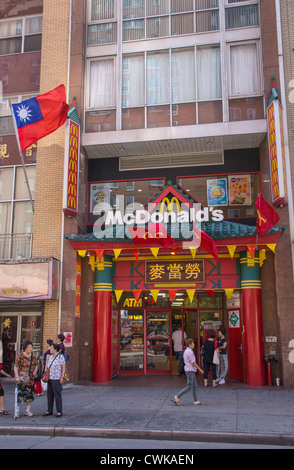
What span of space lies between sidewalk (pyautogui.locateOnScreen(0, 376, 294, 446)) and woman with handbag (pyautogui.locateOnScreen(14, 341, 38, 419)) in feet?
1.28

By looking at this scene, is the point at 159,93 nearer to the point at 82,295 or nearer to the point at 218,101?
the point at 218,101

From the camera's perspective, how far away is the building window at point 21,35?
16.9 m

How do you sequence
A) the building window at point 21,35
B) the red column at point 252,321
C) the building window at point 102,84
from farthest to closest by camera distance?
the building window at point 21,35 → the building window at point 102,84 → the red column at point 252,321

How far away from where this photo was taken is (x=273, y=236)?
12.7 m

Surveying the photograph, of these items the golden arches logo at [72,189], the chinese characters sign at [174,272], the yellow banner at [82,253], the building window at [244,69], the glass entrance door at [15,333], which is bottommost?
the glass entrance door at [15,333]

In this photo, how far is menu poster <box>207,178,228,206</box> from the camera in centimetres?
1504

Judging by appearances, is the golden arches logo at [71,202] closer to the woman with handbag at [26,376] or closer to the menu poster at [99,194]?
the menu poster at [99,194]

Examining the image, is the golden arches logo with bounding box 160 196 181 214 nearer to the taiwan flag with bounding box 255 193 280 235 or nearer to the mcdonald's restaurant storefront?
the mcdonald's restaurant storefront

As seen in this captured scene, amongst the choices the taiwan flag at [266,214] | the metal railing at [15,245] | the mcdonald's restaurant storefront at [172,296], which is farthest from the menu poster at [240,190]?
the metal railing at [15,245]

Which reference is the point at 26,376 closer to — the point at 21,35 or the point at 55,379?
the point at 55,379

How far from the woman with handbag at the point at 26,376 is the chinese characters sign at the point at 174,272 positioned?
558cm

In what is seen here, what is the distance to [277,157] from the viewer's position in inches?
509

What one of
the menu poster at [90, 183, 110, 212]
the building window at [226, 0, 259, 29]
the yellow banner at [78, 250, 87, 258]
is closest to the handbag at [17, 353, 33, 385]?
the yellow banner at [78, 250, 87, 258]

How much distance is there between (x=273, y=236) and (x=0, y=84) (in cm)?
1161
